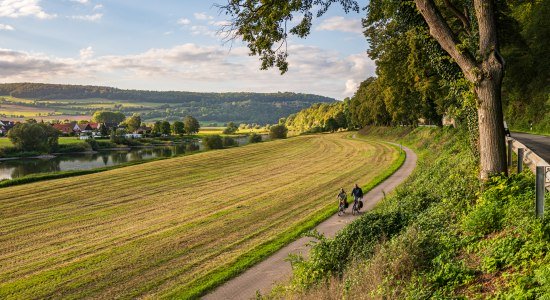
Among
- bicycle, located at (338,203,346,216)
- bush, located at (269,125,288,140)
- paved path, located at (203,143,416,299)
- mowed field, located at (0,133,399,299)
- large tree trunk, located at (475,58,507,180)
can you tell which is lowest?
mowed field, located at (0,133,399,299)

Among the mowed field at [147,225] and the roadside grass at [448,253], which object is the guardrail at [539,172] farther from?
the mowed field at [147,225]

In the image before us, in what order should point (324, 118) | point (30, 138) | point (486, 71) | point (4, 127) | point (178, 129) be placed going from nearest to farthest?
point (486, 71), point (30, 138), point (178, 129), point (4, 127), point (324, 118)

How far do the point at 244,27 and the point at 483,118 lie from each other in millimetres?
7926

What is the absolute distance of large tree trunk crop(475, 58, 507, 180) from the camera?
10664mm

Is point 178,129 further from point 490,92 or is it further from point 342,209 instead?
point 490,92

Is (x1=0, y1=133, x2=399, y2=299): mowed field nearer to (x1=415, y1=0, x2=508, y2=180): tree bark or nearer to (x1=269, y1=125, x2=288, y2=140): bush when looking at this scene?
(x1=415, y1=0, x2=508, y2=180): tree bark

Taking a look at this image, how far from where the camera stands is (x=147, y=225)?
2212cm

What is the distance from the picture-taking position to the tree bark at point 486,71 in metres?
10.6

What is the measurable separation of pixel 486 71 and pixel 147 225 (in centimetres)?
1847

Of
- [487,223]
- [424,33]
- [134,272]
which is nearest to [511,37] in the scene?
[424,33]

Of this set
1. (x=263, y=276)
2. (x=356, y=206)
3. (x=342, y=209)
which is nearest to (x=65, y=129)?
(x=342, y=209)

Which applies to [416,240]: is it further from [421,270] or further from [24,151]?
[24,151]

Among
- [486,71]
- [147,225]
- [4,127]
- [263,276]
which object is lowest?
[147,225]

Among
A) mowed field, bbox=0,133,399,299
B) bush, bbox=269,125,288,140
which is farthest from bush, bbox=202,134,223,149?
mowed field, bbox=0,133,399,299
